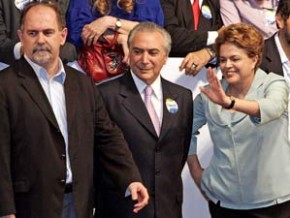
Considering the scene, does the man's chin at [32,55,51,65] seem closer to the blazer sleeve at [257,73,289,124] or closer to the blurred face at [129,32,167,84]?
the blurred face at [129,32,167,84]

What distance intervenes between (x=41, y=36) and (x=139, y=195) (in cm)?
89

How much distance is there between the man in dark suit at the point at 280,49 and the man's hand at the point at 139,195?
3.49 ft

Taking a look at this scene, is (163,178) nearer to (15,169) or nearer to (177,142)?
(177,142)

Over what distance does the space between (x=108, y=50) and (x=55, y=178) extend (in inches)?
39.7

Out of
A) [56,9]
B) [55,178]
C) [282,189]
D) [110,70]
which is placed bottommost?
[282,189]

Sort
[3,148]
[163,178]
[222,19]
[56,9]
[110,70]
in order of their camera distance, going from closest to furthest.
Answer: [3,148] → [56,9] → [163,178] → [110,70] → [222,19]

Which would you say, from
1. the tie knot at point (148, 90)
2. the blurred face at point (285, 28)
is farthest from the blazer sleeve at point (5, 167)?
the blurred face at point (285, 28)

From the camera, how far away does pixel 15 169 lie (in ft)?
10.2

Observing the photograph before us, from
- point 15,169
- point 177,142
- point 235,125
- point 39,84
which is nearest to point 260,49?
point 235,125

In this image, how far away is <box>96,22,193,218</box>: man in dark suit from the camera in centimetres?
349

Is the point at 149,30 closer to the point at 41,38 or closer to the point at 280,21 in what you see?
the point at 41,38

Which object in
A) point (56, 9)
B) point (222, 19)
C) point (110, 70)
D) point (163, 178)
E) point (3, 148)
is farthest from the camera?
point (222, 19)

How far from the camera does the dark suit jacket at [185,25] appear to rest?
4109 millimetres

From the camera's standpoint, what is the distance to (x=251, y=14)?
436 cm
